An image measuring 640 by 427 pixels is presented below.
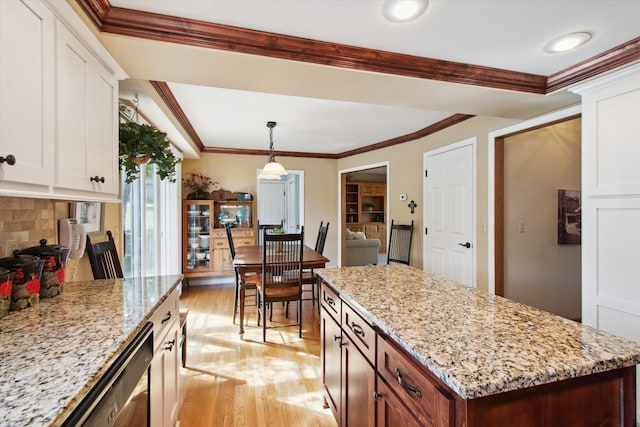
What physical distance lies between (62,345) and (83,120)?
97 cm

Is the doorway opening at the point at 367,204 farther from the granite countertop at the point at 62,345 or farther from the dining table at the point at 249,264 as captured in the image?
the granite countertop at the point at 62,345

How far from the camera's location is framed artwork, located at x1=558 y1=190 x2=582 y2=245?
3.41m

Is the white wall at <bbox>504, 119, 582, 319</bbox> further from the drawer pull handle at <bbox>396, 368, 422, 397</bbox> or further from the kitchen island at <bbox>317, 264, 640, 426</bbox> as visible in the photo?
the drawer pull handle at <bbox>396, 368, 422, 397</bbox>

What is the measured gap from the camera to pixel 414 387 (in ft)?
3.08

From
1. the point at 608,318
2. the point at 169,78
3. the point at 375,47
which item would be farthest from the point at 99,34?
the point at 608,318

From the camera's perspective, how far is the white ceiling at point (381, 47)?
1476 mm

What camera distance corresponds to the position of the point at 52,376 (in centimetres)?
76

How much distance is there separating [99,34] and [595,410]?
8.10 feet

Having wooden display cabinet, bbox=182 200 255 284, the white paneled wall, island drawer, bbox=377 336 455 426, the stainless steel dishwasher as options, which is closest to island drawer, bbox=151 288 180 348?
the stainless steel dishwasher

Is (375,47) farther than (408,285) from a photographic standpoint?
Yes

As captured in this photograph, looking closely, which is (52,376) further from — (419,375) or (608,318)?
(608,318)

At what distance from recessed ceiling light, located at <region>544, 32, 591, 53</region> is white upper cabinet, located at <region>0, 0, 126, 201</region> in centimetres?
246

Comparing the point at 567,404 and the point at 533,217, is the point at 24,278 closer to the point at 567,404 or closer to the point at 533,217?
the point at 567,404

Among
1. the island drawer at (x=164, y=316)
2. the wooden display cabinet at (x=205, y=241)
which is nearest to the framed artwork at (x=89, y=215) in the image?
the island drawer at (x=164, y=316)
